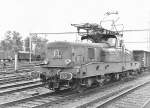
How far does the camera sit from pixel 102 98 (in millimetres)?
10133

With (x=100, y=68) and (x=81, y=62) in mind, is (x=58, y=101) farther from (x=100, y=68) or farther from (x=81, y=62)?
(x=100, y=68)

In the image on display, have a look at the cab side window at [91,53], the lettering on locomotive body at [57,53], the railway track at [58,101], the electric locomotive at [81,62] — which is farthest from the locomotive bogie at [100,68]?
the lettering on locomotive body at [57,53]

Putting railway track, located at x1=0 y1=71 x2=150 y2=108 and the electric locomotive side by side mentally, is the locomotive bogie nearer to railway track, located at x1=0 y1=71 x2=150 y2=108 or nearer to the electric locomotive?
the electric locomotive

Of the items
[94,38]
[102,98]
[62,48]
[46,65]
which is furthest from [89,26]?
[102,98]

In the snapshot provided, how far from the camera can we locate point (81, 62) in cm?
1130

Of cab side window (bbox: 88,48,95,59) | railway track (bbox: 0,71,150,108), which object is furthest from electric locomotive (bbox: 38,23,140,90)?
railway track (bbox: 0,71,150,108)

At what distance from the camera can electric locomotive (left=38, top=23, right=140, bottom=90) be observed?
34.1ft

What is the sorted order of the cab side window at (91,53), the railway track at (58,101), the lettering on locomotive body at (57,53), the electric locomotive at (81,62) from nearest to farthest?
the railway track at (58,101), the electric locomotive at (81,62), the lettering on locomotive body at (57,53), the cab side window at (91,53)

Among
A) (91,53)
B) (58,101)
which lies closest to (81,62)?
(91,53)

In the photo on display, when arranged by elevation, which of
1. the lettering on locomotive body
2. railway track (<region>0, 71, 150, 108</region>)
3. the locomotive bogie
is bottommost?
railway track (<region>0, 71, 150, 108</region>)

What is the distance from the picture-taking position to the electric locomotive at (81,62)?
34.1ft

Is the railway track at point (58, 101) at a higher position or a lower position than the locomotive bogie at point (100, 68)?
lower

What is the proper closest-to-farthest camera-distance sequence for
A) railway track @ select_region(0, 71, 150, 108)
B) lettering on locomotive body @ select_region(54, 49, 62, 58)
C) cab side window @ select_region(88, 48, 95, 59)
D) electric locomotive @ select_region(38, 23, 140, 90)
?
1. railway track @ select_region(0, 71, 150, 108)
2. electric locomotive @ select_region(38, 23, 140, 90)
3. lettering on locomotive body @ select_region(54, 49, 62, 58)
4. cab side window @ select_region(88, 48, 95, 59)

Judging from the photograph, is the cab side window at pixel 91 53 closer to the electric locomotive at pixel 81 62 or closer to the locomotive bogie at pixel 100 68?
the electric locomotive at pixel 81 62
